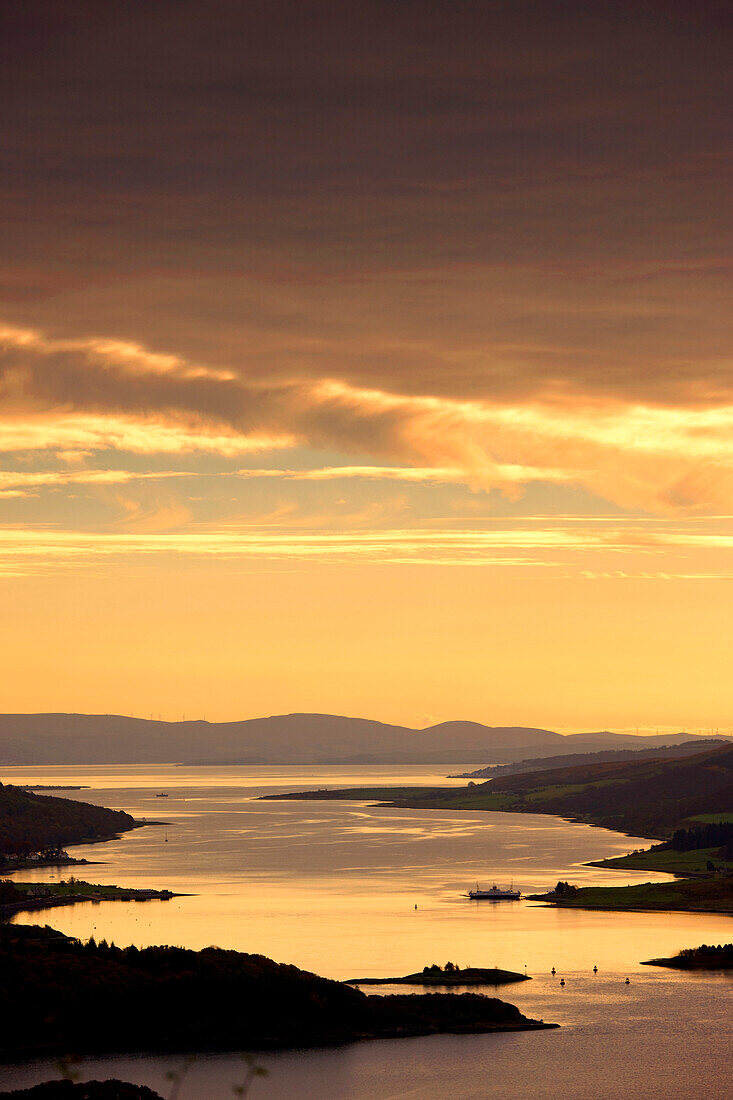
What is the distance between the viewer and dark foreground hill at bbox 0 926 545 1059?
9762cm

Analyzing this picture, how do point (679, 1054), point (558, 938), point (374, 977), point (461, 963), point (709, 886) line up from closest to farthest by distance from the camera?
point (679, 1054), point (374, 977), point (461, 963), point (558, 938), point (709, 886)

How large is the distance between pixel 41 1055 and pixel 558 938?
63848 millimetres

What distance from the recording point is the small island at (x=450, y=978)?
113 m

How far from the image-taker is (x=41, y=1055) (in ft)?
308

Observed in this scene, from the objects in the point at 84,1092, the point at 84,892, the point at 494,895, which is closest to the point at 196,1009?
the point at 84,1092

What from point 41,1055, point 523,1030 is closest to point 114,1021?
point 41,1055

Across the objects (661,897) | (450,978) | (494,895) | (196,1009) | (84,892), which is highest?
(84,892)

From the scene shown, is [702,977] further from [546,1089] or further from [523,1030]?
[546,1089]

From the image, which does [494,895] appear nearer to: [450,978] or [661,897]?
[661,897]

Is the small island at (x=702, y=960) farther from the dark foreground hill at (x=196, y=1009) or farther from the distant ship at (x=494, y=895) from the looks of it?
the distant ship at (x=494, y=895)

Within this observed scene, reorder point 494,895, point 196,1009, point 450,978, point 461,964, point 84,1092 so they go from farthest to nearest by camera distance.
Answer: point 494,895 < point 461,964 < point 450,978 < point 196,1009 < point 84,1092

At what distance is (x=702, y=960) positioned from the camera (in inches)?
4857

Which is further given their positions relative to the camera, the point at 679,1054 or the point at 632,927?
the point at 632,927

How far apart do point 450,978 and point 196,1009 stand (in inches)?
A: 915
